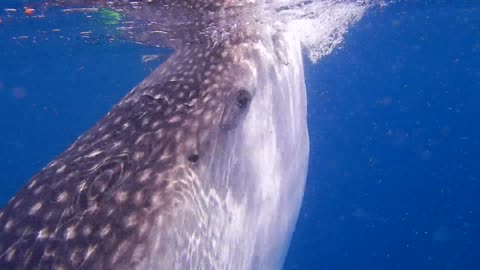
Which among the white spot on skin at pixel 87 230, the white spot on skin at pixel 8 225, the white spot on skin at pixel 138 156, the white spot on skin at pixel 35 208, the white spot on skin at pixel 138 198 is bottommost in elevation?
the white spot on skin at pixel 8 225

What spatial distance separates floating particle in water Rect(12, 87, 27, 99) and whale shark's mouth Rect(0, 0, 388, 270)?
5055 centimetres

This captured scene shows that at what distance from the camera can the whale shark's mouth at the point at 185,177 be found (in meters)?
2.54

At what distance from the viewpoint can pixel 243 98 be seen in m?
3.86

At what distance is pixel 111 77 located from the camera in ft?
148

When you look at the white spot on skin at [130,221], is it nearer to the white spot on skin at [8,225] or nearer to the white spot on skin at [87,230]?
the white spot on skin at [87,230]

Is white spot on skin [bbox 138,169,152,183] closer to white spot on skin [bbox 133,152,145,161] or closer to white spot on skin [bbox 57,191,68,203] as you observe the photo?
white spot on skin [bbox 133,152,145,161]

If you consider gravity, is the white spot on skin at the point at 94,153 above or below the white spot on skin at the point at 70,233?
above

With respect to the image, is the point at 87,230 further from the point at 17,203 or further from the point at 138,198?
the point at 17,203

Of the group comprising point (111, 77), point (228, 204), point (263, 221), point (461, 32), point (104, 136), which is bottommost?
point (111, 77)

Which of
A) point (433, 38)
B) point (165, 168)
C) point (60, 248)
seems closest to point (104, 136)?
point (165, 168)

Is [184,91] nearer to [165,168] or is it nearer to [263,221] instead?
[165,168]

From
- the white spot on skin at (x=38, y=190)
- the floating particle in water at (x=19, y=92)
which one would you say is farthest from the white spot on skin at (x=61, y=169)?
the floating particle in water at (x=19, y=92)

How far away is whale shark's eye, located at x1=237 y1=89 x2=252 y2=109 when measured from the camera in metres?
3.83

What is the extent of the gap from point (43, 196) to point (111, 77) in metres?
44.3
